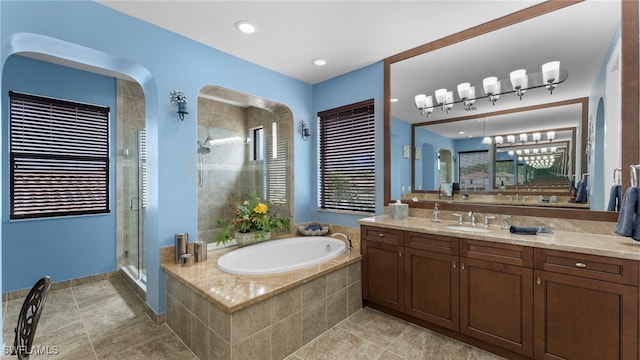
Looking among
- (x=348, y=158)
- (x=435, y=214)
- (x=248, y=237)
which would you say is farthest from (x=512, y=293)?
(x=248, y=237)

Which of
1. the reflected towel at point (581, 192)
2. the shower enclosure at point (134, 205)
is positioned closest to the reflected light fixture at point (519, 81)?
the reflected towel at point (581, 192)

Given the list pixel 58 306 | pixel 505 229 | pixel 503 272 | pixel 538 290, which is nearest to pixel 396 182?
pixel 505 229

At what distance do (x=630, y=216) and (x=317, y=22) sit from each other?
2.69m

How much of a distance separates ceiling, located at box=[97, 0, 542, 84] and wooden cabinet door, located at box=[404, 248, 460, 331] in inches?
81.9

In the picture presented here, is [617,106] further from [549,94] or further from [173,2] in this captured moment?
[173,2]

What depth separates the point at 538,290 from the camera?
1878 mm

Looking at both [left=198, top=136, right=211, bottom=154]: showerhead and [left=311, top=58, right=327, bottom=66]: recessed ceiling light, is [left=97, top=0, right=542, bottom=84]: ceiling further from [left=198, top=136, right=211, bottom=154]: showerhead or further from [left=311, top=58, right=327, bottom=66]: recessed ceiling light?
[left=198, top=136, right=211, bottom=154]: showerhead

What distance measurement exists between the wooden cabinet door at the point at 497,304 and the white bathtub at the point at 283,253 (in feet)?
4.06

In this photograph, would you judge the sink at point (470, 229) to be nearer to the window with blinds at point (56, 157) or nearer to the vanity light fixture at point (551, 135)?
the vanity light fixture at point (551, 135)

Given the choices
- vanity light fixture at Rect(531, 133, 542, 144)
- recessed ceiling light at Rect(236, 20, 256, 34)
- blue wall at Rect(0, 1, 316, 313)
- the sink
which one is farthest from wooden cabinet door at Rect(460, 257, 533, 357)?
recessed ceiling light at Rect(236, 20, 256, 34)

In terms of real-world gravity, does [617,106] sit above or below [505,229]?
above

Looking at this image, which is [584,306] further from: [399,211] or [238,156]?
[238,156]

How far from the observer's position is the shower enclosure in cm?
334

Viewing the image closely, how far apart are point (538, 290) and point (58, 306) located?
14.4 ft
